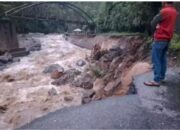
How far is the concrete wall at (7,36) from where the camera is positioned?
23438 mm

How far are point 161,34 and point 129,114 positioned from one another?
1902mm

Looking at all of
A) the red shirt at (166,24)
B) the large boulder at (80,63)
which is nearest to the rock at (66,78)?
the large boulder at (80,63)

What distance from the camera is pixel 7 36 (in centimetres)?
2395

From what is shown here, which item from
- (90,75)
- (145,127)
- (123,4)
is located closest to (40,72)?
(90,75)

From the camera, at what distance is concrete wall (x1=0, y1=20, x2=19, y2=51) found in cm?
2344

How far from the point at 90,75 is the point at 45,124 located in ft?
30.0

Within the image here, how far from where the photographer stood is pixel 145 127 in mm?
5324

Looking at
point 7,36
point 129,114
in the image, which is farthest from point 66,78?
point 7,36

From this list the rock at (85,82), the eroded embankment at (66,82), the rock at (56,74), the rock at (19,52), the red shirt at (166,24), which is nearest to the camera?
the red shirt at (166,24)

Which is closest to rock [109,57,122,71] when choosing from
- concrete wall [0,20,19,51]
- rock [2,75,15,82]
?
rock [2,75,15,82]

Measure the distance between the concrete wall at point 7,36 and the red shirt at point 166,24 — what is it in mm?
18191

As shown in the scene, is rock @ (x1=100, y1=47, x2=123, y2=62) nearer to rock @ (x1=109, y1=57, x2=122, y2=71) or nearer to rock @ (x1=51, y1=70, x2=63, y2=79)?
rock @ (x1=109, y1=57, x2=122, y2=71)

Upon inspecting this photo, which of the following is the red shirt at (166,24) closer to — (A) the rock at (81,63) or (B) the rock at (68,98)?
(B) the rock at (68,98)

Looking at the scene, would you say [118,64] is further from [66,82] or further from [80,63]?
[80,63]
